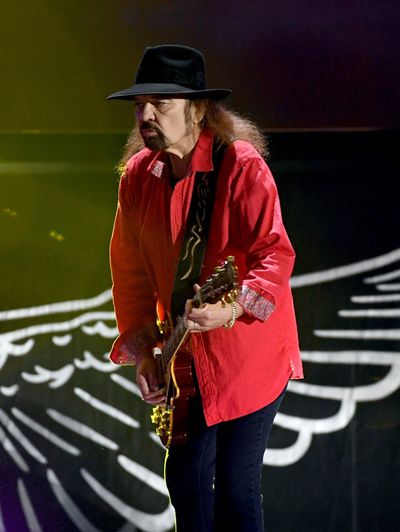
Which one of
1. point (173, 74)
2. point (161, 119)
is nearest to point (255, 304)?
point (161, 119)

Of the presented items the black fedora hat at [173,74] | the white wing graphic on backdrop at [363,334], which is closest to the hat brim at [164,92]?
the black fedora hat at [173,74]

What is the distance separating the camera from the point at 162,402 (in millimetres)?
2805

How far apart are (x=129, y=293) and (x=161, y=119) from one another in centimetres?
64

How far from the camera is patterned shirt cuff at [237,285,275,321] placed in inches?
96.9

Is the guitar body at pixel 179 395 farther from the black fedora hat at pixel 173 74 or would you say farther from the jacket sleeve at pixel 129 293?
the black fedora hat at pixel 173 74

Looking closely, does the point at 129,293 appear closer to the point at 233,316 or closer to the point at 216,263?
the point at 216,263

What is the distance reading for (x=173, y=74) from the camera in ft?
8.79

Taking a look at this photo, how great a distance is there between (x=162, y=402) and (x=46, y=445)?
1.34 m

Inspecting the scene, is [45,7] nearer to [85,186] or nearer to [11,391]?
[85,186]

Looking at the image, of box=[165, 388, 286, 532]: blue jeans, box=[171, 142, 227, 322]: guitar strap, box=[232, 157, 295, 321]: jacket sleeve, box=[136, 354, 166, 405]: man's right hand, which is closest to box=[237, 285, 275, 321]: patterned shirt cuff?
box=[232, 157, 295, 321]: jacket sleeve

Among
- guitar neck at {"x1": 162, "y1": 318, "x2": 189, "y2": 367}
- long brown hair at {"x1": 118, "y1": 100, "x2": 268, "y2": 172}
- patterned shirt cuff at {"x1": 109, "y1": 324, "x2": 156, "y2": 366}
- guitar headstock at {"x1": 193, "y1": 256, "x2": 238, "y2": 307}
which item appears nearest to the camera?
→ guitar headstock at {"x1": 193, "y1": 256, "x2": 238, "y2": 307}

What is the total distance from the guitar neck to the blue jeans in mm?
175

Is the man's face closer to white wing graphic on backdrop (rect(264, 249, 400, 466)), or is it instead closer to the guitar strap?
the guitar strap

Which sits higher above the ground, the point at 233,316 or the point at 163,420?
the point at 233,316
